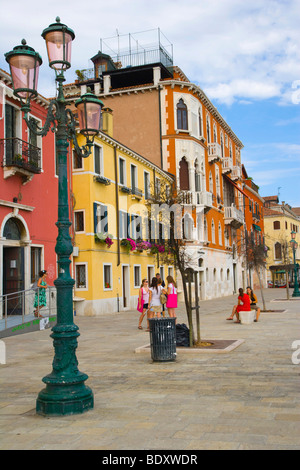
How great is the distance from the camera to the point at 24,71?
688 centimetres

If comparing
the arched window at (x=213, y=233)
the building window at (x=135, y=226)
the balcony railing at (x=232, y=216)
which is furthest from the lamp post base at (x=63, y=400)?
the balcony railing at (x=232, y=216)

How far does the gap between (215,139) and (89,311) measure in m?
24.8

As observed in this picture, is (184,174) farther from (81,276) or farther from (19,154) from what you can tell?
(19,154)

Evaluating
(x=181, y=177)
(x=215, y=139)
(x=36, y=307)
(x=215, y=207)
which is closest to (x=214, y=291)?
(x=215, y=207)

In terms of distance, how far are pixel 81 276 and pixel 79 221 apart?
8.68ft

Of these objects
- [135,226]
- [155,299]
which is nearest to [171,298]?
[155,299]

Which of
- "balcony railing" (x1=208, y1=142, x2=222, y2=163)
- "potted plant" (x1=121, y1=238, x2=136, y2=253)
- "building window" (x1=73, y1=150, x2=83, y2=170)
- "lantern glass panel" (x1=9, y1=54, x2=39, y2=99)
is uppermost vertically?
"balcony railing" (x1=208, y1=142, x2=222, y2=163)

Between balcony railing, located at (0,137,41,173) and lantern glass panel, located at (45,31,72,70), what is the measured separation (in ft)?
38.0

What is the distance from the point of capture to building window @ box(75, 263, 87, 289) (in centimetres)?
2466

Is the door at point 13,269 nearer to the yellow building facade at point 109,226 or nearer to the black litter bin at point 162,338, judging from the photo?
the yellow building facade at point 109,226

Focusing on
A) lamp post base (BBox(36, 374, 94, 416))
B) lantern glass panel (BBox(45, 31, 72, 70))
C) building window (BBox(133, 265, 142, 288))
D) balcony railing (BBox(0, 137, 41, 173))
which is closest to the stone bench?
balcony railing (BBox(0, 137, 41, 173))

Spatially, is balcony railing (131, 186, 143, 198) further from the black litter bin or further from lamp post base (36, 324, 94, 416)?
lamp post base (36, 324, 94, 416)

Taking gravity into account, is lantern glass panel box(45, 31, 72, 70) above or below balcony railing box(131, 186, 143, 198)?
below

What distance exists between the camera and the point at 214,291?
4094cm
